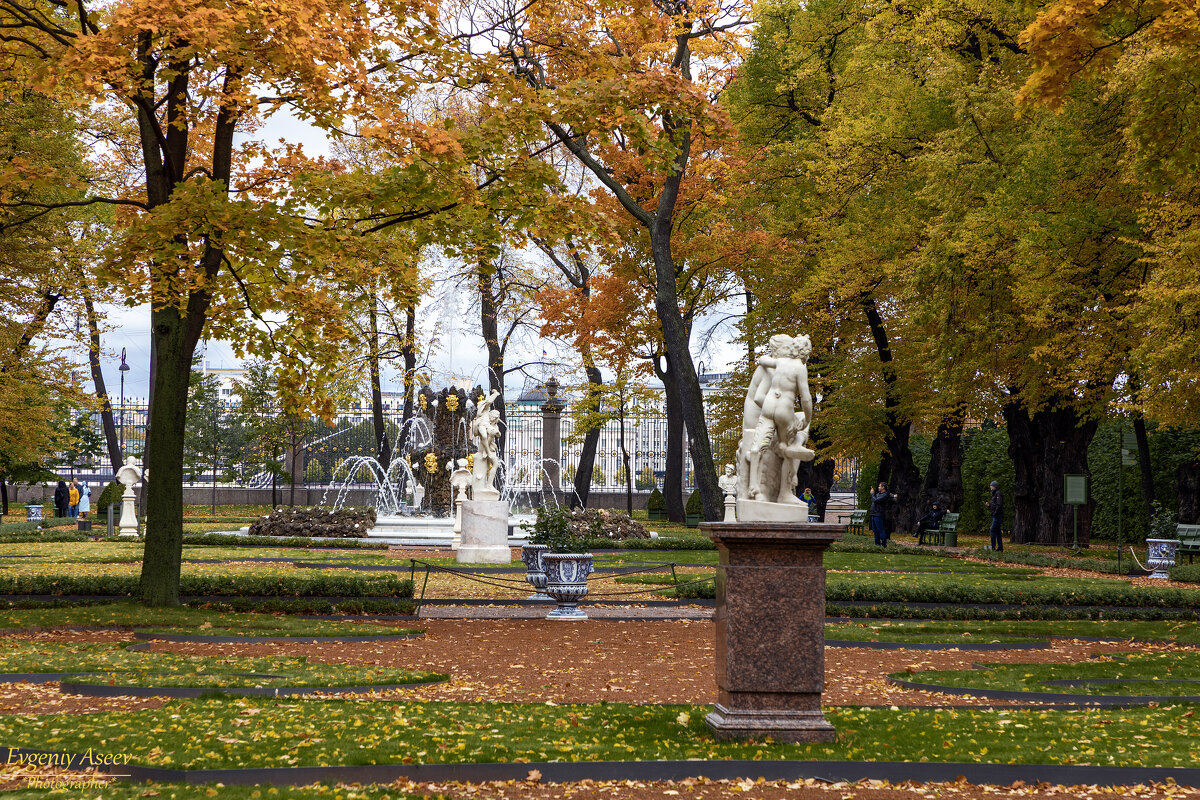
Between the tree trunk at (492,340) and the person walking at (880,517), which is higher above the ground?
the tree trunk at (492,340)

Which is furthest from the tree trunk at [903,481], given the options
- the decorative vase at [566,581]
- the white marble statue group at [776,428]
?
the white marble statue group at [776,428]

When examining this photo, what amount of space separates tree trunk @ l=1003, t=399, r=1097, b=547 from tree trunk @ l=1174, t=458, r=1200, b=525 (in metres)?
2.15

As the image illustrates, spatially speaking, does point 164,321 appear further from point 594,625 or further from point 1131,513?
point 1131,513

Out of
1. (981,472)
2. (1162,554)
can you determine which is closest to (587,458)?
(981,472)

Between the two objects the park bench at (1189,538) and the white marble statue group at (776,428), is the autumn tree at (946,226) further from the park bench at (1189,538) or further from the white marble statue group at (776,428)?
the white marble statue group at (776,428)

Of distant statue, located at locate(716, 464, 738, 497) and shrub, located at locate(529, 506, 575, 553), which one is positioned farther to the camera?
distant statue, located at locate(716, 464, 738, 497)

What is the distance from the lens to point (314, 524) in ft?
90.9

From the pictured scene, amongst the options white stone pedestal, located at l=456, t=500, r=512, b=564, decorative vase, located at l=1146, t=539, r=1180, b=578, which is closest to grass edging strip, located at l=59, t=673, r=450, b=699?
white stone pedestal, located at l=456, t=500, r=512, b=564

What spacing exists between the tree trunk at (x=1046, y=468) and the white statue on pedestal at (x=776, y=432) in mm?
19756

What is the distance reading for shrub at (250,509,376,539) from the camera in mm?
27469

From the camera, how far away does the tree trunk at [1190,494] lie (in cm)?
2609

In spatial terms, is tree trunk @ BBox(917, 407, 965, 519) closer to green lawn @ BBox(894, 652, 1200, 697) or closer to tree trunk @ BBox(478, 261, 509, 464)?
tree trunk @ BBox(478, 261, 509, 464)

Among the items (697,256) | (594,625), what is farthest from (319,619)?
(697,256)

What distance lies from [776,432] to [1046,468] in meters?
22.1
